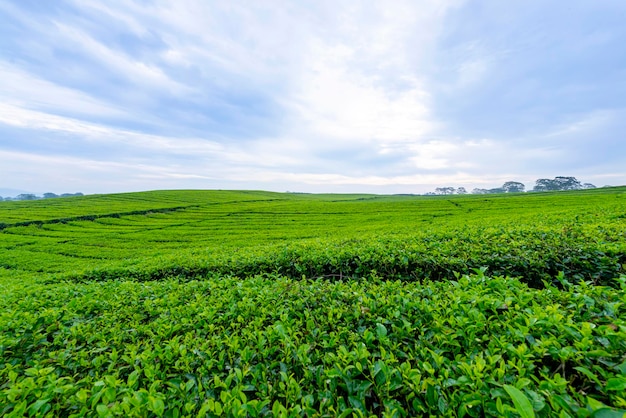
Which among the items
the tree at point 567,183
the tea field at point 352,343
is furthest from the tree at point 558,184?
the tea field at point 352,343

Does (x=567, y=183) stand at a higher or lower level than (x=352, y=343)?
higher

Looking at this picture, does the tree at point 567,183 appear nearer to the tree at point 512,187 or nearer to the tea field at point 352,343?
the tree at point 512,187

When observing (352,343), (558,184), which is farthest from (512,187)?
(352,343)

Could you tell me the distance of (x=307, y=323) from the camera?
7.00 ft

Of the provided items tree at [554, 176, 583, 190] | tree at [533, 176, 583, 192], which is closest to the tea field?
tree at [533, 176, 583, 192]

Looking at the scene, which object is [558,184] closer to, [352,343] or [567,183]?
[567,183]

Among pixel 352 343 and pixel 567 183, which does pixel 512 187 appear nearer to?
pixel 567 183

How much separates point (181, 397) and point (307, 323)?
0.92 metres

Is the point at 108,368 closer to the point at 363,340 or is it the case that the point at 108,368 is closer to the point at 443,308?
the point at 363,340

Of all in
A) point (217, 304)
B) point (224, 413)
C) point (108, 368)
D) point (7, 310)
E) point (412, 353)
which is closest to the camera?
point (224, 413)

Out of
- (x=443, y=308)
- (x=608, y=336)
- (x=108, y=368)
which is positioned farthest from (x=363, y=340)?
(x=108, y=368)

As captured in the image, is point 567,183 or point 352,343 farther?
point 567,183

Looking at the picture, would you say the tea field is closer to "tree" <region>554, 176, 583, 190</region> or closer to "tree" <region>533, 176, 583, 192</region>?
"tree" <region>533, 176, 583, 192</region>

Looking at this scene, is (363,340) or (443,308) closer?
(363,340)
